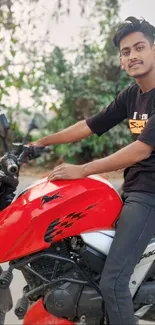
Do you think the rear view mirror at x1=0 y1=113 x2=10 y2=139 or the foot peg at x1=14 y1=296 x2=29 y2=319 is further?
the foot peg at x1=14 y1=296 x2=29 y2=319

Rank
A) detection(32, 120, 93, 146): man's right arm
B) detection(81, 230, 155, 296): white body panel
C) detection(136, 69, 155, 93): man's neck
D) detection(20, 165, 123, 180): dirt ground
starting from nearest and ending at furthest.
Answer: detection(81, 230, 155, 296): white body panel → detection(136, 69, 155, 93): man's neck → detection(32, 120, 93, 146): man's right arm → detection(20, 165, 123, 180): dirt ground

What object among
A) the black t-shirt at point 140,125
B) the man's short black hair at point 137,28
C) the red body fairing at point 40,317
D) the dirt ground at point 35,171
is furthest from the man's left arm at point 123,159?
the dirt ground at point 35,171

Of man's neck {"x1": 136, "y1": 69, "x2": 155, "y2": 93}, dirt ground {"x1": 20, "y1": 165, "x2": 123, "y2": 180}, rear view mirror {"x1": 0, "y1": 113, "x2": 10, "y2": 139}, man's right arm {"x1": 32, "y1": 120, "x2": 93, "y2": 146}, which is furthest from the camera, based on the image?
dirt ground {"x1": 20, "y1": 165, "x2": 123, "y2": 180}

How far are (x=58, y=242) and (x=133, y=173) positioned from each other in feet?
1.69

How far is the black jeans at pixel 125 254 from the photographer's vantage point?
2.21 m

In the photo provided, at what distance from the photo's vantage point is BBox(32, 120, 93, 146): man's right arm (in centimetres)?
275

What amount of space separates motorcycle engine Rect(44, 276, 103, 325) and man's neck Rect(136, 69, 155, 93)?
41.6 inches

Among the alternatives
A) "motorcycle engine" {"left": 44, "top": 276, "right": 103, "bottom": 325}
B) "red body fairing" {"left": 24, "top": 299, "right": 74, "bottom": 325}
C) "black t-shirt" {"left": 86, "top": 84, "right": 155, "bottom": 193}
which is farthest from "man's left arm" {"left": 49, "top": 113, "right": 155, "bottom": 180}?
"red body fairing" {"left": 24, "top": 299, "right": 74, "bottom": 325}

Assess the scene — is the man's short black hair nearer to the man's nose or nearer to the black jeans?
the man's nose

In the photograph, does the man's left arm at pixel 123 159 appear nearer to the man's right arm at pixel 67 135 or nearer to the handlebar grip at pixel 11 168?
the handlebar grip at pixel 11 168

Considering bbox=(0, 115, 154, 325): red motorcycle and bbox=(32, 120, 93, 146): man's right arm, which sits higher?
bbox=(32, 120, 93, 146): man's right arm

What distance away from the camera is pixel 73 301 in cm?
236

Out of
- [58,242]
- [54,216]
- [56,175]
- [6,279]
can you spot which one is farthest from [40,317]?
[56,175]

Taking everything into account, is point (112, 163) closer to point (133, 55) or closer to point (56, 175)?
point (56, 175)
